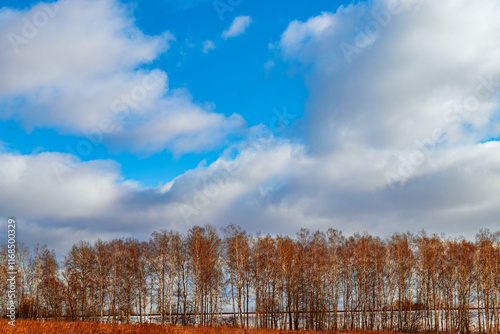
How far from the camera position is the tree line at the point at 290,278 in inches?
2194

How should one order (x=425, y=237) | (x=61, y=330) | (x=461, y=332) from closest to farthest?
(x=61, y=330), (x=461, y=332), (x=425, y=237)

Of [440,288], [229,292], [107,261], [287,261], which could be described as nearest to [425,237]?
[440,288]

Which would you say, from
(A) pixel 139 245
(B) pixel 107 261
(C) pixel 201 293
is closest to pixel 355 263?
(C) pixel 201 293

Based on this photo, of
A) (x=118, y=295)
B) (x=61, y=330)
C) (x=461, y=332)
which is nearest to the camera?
(x=61, y=330)

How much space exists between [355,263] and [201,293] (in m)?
23.9

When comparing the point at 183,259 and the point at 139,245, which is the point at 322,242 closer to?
the point at 183,259

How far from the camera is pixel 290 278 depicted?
2297 inches

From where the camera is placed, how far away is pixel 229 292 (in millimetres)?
58219

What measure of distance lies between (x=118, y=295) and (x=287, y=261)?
26.3m

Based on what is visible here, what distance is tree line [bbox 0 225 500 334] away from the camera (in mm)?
55719

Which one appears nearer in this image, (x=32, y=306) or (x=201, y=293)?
(x=201, y=293)

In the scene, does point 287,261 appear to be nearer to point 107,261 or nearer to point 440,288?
point 440,288

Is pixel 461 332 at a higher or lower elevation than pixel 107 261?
lower

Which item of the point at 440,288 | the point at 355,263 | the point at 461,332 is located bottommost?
the point at 461,332
